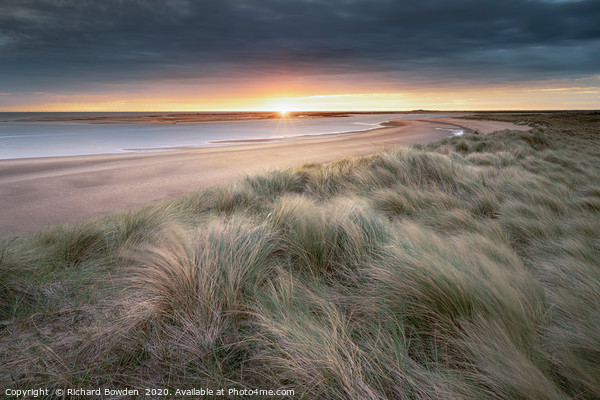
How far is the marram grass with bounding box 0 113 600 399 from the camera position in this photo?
4.65 feet

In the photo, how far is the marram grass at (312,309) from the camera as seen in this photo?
1.42 m

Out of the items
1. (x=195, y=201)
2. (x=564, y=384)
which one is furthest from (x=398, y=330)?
(x=195, y=201)

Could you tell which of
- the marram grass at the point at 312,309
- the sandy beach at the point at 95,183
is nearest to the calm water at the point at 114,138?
the sandy beach at the point at 95,183

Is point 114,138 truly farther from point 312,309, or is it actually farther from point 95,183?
point 312,309

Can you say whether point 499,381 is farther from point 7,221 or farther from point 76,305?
point 7,221

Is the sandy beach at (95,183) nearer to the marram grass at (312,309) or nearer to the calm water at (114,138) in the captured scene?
the marram grass at (312,309)

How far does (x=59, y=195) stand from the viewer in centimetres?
597

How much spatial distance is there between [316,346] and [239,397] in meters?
0.42

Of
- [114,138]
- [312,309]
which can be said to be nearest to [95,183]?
[312,309]

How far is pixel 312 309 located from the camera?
6.31 feet

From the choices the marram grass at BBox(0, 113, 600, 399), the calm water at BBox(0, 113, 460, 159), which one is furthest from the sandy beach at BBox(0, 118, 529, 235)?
the calm water at BBox(0, 113, 460, 159)

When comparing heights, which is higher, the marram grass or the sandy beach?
the marram grass

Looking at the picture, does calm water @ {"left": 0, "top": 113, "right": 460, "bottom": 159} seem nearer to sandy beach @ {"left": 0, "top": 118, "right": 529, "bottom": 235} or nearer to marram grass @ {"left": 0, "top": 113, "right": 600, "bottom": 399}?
sandy beach @ {"left": 0, "top": 118, "right": 529, "bottom": 235}

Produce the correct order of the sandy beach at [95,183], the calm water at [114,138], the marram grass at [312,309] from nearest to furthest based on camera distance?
the marram grass at [312,309], the sandy beach at [95,183], the calm water at [114,138]
